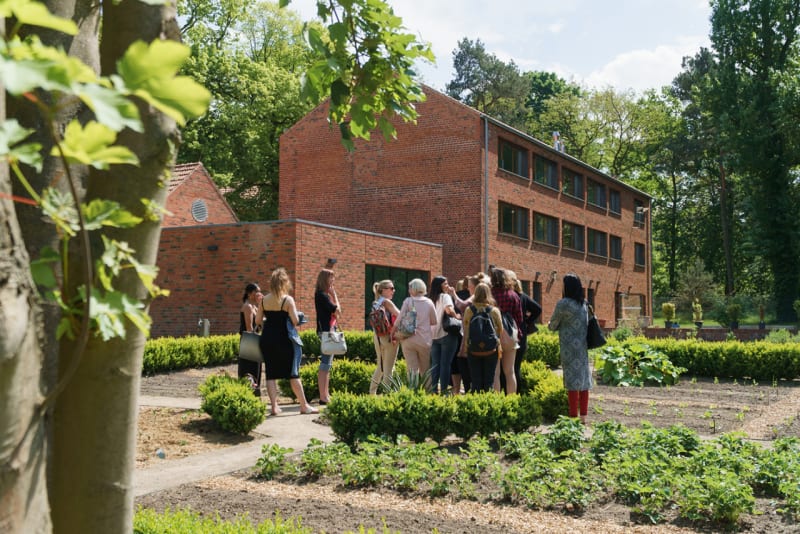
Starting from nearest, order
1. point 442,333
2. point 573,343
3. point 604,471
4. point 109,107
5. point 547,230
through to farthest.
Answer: point 109,107 < point 604,471 < point 573,343 < point 442,333 < point 547,230

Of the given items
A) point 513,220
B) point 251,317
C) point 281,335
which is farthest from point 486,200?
point 281,335

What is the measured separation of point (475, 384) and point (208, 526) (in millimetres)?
5876

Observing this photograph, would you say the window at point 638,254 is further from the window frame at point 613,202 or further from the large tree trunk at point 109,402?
the large tree trunk at point 109,402

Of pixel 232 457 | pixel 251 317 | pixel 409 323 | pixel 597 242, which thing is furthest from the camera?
pixel 597 242

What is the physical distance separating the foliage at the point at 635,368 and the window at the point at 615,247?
28.3 metres

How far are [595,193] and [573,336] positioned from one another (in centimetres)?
3341

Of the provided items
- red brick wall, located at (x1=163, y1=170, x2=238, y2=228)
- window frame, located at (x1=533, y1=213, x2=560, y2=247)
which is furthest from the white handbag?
window frame, located at (x1=533, y1=213, x2=560, y2=247)

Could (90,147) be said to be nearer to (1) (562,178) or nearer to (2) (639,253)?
(1) (562,178)

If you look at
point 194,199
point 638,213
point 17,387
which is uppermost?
point 638,213

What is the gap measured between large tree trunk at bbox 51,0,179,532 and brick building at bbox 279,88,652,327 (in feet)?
74.7

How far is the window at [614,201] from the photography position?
140 feet

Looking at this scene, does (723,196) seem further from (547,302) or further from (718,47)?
(547,302)

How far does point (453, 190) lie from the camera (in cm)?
2972

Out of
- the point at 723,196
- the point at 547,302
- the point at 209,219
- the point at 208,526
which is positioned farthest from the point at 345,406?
the point at 723,196
